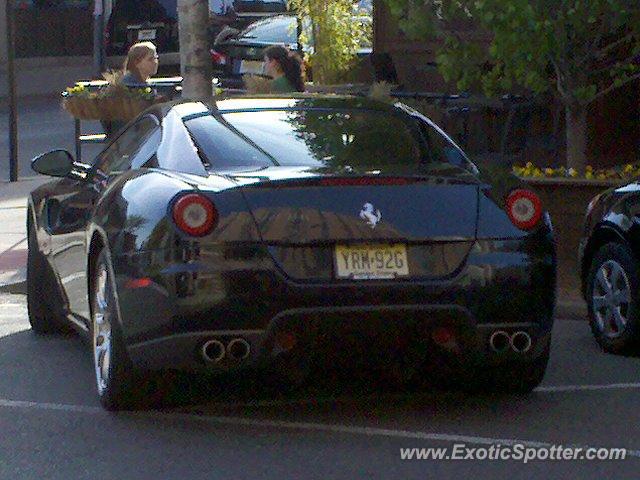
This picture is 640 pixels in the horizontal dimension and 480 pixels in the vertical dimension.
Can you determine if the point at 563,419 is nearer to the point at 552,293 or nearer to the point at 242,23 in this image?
the point at 552,293

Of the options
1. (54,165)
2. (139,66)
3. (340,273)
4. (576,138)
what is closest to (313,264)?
(340,273)

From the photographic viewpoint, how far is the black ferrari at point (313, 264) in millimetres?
6926

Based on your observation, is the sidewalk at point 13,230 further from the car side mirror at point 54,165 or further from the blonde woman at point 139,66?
the car side mirror at point 54,165

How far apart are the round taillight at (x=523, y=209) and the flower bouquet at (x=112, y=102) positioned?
345 inches

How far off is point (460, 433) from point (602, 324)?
94.8 inches

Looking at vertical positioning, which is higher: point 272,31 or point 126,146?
point 126,146

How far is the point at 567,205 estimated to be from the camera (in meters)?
12.0

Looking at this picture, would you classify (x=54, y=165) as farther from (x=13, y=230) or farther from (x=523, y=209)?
(x=13, y=230)

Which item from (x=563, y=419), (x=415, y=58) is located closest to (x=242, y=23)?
(x=415, y=58)

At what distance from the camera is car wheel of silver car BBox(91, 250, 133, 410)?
7297 mm

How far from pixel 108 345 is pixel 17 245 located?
6451 millimetres

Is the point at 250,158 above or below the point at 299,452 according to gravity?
above

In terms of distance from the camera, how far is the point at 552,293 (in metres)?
7.37

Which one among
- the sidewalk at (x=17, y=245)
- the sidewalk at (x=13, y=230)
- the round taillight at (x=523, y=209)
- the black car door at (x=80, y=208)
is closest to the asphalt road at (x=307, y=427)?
the black car door at (x=80, y=208)
